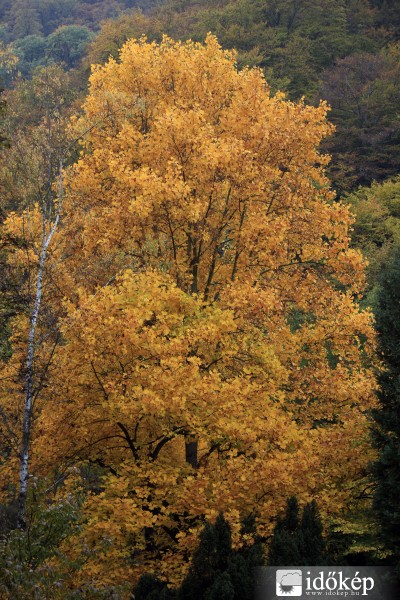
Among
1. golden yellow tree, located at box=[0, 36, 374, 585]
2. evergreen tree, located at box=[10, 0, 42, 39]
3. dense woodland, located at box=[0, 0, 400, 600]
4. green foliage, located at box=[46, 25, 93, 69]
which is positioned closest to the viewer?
dense woodland, located at box=[0, 0, 400, 600]

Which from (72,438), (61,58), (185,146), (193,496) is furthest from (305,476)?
(61,58)

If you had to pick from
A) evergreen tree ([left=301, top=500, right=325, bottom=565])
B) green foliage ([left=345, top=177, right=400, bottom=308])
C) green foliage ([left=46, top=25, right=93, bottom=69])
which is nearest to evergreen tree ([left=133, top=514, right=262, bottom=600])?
evergreen tree ([left=301, top=500, right=325, bottom=565])

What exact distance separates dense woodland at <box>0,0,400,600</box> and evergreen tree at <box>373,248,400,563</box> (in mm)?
41

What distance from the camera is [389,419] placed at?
36.5 ft

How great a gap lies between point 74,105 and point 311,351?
36.2 m

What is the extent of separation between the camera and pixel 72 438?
13.2m

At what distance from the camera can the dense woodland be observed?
10.8 metres

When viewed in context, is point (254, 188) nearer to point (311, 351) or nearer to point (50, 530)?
point (311, 351)

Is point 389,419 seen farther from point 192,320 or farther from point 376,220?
point 376,220

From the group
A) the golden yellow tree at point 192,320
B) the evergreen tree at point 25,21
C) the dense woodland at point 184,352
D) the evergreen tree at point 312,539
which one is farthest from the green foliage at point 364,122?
the evergreen tree at point 25,21

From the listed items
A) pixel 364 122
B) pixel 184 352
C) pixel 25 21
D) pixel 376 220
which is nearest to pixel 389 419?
pixel 184 352

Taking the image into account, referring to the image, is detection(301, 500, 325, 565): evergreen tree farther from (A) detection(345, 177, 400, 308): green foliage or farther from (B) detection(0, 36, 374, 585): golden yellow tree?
(A) detection(345, 177, 400, 308): green foliage

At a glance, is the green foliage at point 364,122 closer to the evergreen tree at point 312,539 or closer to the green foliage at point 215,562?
the evergreen tree at point 312,539

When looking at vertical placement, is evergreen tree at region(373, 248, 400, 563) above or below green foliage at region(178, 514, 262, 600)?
above
